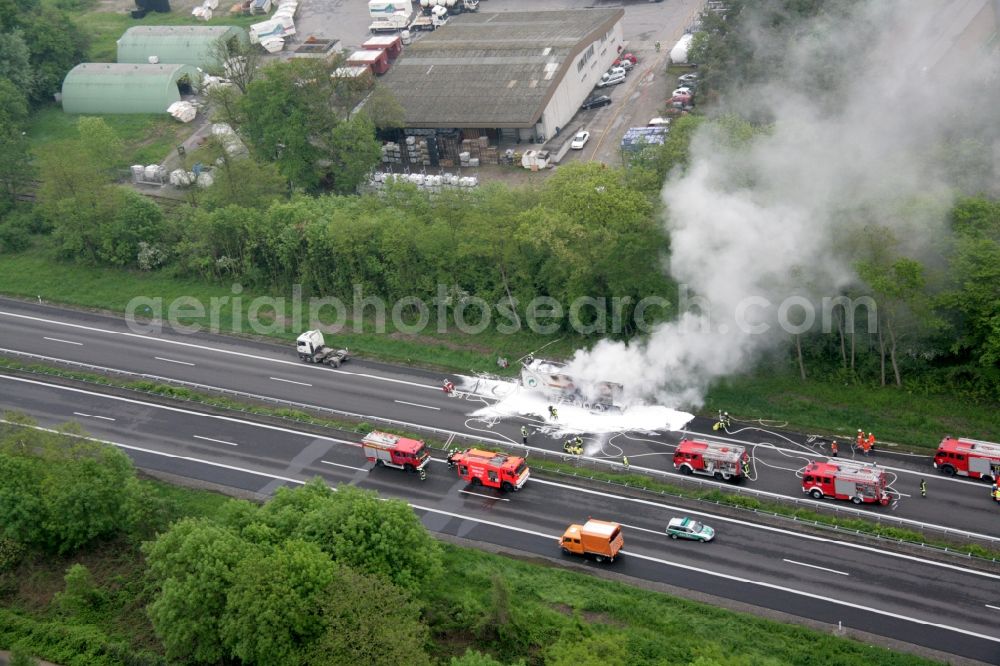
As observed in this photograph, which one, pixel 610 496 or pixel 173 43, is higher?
pixel 173 43

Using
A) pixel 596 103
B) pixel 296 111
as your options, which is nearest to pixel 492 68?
pixel 596 103

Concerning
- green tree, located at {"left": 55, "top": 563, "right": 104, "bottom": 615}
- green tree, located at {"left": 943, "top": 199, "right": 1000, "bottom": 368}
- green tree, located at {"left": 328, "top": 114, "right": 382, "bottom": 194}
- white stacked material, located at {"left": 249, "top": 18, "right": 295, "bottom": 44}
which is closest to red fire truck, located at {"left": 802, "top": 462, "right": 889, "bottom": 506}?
green tree, located at {"left": 943, "top": 199, "right": 1000, "bottom": 368}

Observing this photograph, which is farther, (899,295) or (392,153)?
(392,153)

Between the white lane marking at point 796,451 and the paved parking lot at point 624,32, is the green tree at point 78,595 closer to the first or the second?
the white lane marking at point 796,451

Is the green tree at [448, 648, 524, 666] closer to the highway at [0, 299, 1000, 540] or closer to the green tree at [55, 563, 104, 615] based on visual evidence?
the highway at [0, 299, 1000, 540]

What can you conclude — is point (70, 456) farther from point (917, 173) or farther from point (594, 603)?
point (917, 173)

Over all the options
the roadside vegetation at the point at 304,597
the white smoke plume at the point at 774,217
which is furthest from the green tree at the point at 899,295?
the roadside vegetation at the point at 304,597

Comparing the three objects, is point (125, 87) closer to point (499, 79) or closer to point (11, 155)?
point (11, 155)
